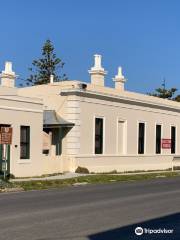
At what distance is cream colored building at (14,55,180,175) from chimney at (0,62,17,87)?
36.4 inches

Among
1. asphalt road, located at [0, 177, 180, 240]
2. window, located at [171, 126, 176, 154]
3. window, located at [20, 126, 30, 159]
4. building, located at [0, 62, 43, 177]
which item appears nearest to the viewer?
asphalt road, located at [0, 177, 180, 240]

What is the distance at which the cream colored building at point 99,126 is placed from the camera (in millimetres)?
33844

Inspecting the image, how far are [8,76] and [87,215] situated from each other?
22962mm

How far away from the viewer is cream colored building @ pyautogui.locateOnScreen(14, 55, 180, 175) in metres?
33.8

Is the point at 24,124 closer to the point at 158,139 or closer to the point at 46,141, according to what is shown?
the point at 46,141

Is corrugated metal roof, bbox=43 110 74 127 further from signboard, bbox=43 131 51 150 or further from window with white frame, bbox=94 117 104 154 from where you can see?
window with white frame, bbox=94 117 104 154

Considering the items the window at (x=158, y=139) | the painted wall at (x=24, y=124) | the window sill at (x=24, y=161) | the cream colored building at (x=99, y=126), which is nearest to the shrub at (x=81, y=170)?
the cream colored building at (x=99, y=126)

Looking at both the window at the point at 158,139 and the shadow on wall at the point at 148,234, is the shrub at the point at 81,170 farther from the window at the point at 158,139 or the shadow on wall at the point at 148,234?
the shadow on wall at the point at 148,234

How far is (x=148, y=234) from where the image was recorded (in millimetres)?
11227

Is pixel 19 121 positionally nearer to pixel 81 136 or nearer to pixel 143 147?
→ pixel 81 136

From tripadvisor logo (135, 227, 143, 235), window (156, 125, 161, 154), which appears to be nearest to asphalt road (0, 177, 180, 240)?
tripadvisor logo (135, 227, 143, 235)

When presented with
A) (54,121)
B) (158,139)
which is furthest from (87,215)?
(158,139)

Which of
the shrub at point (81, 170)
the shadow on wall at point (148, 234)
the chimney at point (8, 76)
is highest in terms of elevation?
the chimney at point (8, 76)

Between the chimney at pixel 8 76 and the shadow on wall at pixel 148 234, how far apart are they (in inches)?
942
